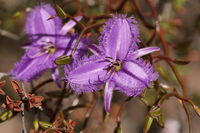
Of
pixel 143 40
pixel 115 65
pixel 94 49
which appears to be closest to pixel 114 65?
pixel 115 65

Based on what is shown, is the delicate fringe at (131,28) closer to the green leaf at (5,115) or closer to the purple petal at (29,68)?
the purple petal at (29,68)

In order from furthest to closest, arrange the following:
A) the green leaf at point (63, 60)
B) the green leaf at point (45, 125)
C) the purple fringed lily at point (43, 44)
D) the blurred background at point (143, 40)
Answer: the blurred background at point (143, 40) → the purple fringed lily at point (43, 44) → the green leaf at point (45, 125) → the green leaf at point (63, 60)

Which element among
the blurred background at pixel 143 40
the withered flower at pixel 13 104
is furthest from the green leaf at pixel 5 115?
the blurred background at pixel 143 40

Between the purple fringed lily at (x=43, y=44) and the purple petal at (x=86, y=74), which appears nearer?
the purple petal at (x=86, y=74)

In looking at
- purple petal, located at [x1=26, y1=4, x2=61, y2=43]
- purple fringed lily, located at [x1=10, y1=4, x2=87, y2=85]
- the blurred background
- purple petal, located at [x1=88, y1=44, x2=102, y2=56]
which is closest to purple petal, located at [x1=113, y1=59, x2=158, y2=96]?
purple petal, located at [x1=88, y1=44, x2=102, y2=56]

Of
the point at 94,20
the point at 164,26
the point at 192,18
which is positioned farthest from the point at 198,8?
the point at 94,20

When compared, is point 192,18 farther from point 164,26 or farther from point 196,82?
point 164,26
